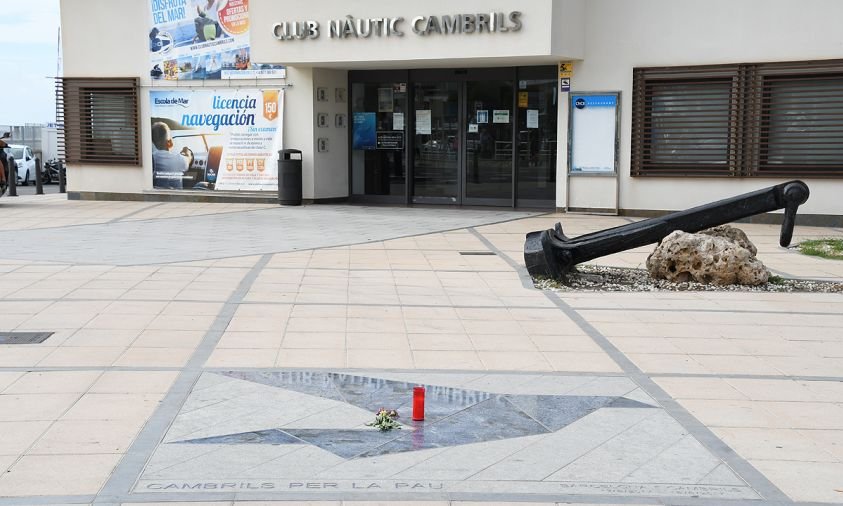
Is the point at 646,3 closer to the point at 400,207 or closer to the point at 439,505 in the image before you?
the point at 400,207


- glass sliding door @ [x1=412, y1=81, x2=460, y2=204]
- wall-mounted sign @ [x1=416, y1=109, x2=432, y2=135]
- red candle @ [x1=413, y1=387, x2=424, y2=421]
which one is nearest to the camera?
red candle @ [x1=413, y1=387, x2=424, y2=421]

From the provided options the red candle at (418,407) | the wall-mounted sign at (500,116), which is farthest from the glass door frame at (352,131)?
the red candle at (418,407)

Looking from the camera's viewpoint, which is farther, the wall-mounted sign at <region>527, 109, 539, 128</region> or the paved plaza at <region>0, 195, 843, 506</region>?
the wall-mounted sign at <region>527, 109, 539, 128</region>

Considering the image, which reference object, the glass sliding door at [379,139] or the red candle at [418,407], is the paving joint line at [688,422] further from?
the glass sliding door at [379,139]

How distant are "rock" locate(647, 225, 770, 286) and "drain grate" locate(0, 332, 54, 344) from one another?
673 centimetres

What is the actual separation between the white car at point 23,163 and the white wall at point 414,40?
1955 centimetres

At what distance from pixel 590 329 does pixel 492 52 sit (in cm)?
1029

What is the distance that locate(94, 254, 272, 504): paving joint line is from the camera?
15.9 ft

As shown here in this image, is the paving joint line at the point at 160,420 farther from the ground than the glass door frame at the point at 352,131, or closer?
closer

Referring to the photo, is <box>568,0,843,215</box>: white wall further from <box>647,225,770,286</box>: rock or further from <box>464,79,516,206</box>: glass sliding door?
<box>647,225,770,286</box>: rock

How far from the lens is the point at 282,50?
1975 cm

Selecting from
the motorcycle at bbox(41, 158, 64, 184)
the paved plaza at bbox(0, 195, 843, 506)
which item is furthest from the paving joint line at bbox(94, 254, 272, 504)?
the motorcycle at bbox(41, 158, 64, 184)

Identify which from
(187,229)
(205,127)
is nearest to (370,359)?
(187,229)

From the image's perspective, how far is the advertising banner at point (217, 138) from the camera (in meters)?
21.1
